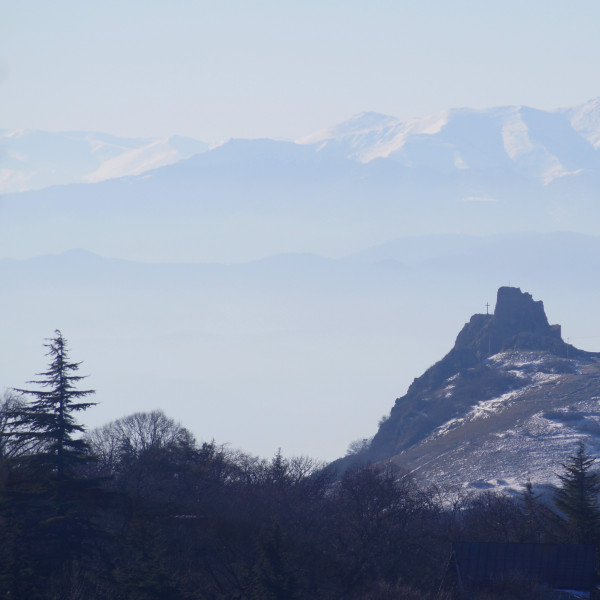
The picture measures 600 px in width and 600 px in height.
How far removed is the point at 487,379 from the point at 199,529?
4229 inches

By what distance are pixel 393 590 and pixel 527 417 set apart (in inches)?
3733

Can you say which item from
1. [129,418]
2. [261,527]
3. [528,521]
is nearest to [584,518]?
[528,521]

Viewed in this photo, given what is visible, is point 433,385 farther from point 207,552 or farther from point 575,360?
point 207,552

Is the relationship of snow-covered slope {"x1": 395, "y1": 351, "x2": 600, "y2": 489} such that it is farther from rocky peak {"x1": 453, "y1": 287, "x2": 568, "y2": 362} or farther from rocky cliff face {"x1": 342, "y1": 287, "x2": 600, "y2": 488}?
rocky peak {"x1": 453, "y1": 287, "x2": 568, "y2": 362}

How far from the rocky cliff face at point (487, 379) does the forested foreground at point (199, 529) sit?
235 ft

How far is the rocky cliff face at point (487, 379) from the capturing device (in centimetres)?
13738

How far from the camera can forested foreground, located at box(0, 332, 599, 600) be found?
3425 centimetres

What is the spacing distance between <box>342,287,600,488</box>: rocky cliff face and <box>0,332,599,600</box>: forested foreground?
235ft

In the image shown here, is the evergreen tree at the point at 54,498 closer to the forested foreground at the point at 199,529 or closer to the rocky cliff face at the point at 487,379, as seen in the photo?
the forested foreground at the point at 199,529

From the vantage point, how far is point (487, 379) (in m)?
148

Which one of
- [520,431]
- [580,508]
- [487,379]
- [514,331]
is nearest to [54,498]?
[580,508]

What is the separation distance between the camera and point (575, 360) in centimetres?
14925

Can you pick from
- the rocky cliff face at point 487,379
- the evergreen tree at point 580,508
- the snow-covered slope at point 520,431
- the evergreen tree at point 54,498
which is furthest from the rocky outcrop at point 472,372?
the evergreen tree at point 54,498

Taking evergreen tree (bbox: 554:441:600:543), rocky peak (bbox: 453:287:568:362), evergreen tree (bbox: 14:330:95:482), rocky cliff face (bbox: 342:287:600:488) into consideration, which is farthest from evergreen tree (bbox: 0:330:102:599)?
rocky peak (bbox: 453:287:568:362)
